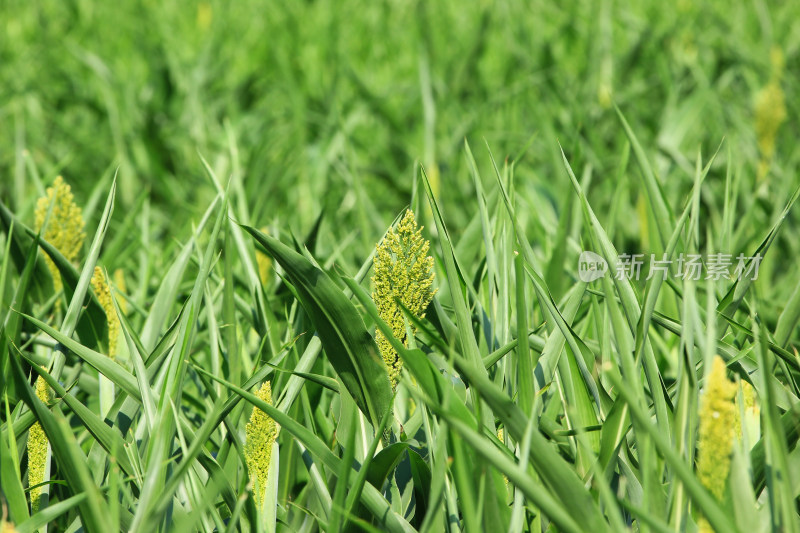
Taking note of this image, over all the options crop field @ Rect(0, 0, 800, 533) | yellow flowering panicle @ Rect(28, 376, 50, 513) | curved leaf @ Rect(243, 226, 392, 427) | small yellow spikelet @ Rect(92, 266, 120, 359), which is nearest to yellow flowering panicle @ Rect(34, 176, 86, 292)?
crop field @ Rect(0, 0, 800, 533)

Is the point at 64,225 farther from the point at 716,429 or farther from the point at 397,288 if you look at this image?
the point at 716,429

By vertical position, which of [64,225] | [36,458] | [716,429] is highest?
[64,225]

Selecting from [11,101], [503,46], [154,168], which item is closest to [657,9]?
[503,46]

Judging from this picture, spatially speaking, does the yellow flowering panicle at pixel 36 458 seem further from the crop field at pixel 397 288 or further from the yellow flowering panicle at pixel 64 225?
the yellow flowering panicle at pixel 64 225

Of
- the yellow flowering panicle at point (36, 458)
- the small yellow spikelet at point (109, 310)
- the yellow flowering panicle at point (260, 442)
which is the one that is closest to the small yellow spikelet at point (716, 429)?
the yellow flowering panicle at point (260, 442)

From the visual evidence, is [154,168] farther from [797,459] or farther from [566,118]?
[797,459]

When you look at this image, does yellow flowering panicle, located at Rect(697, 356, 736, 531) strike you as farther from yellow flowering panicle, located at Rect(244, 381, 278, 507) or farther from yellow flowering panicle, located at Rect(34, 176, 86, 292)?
yellow flowering panicle, located at Rect(34, 176, 86, 292)

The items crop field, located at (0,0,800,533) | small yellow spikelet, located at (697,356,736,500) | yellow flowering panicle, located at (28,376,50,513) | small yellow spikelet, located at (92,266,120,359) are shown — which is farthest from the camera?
small yellow spikelet, located at (92,266,120,359)

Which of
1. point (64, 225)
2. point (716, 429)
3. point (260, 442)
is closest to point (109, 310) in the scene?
point (64, 225)
